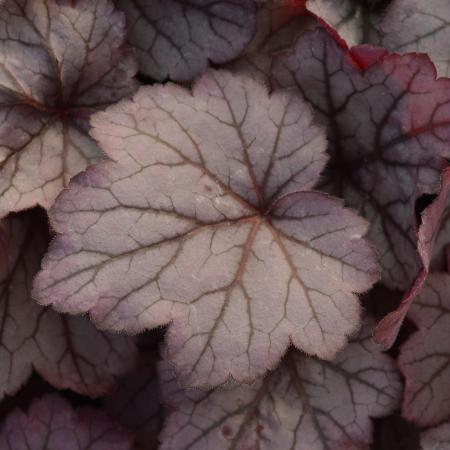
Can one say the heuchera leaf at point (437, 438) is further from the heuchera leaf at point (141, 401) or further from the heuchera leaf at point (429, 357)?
the heuchera leaf at point (141, 401)

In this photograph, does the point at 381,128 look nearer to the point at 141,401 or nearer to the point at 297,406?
the point at 297,406

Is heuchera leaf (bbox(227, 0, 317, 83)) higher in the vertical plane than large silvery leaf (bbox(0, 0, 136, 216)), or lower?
higher

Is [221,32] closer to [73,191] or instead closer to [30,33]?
[30,33]

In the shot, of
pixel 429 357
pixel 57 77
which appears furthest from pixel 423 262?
pixel 57 77

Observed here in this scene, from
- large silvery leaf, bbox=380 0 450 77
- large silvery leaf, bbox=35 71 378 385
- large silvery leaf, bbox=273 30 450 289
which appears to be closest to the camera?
large silvery leaf, bbox=35 71 378 385

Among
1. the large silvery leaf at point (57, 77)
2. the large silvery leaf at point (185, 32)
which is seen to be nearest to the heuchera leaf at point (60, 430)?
the large silvery leaf at point (57, 77)

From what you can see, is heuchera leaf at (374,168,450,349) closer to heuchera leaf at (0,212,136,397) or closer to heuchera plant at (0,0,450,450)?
heuchera plant at (0,0,450,450)

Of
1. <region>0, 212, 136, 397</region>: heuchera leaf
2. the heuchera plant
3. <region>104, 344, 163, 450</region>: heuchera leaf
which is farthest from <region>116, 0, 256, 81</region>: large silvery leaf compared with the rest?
<region>104, 344, 163, 450</region>: heuchera leaf

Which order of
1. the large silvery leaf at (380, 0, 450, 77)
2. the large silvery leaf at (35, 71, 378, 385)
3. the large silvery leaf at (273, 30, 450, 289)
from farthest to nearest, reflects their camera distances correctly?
the large silvery leaf at (380, 0, 450, 77), the large silvery leaf at (273, 30, 450, 289), the large silvery leaf at (35, 71, 378, 385)
